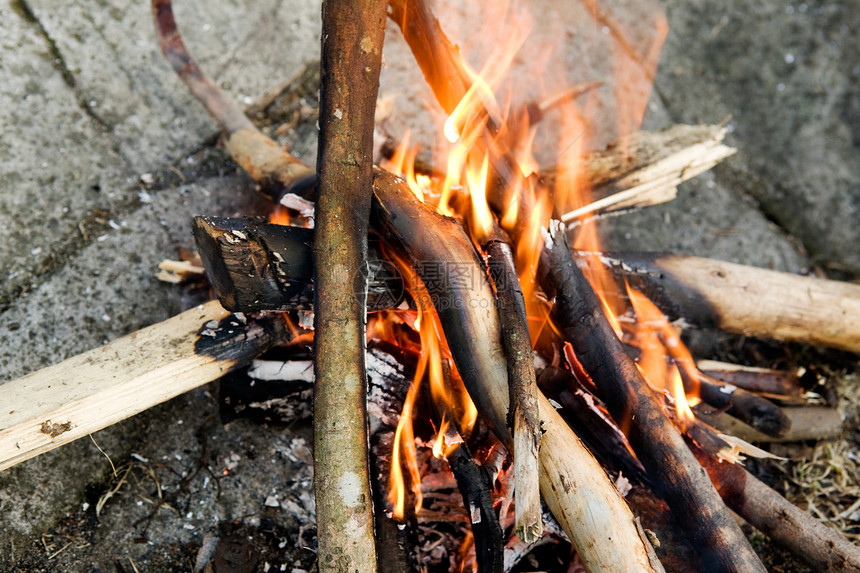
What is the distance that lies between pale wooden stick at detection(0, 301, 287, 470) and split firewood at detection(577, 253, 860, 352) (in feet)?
4.37

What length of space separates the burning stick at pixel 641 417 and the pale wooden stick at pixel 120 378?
98cm

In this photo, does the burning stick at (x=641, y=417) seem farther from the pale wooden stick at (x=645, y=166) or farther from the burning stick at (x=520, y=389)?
the pale wooden stick at (x=645, y=166)

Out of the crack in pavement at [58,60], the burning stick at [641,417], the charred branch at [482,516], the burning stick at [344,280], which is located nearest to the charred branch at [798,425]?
the burning stick at [641,417]

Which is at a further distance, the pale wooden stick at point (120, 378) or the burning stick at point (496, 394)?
the pale wooden stick at point (120, 378)

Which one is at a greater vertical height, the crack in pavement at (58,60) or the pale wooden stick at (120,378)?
the crack in pavement at (58,60)

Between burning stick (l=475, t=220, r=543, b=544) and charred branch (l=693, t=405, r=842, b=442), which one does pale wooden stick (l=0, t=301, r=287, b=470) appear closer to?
burning stick (l=475, t=220, r=543, b=544)

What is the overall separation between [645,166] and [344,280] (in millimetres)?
1528

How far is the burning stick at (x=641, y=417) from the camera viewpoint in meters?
1.64

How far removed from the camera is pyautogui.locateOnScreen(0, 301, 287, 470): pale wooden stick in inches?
61.5

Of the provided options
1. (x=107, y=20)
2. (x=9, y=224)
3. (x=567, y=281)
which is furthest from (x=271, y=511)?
(x=107, y=20)

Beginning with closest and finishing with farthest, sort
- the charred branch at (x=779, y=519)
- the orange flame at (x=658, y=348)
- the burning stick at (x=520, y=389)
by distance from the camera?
the burning stick at (x=520, y=389) → the charred branch at (x=779, y=519) → the orange flame at (x=658, y=348)

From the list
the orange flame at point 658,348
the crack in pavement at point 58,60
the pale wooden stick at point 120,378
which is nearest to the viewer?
the pale wooden stick at point 120,378

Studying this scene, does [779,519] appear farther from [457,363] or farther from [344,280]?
[344,280]

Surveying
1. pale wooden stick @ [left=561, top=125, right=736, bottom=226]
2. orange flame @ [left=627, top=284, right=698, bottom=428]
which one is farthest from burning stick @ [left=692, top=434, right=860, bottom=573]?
pale wooden stick @ [left=561, top=125, right=736, bottom=226]
